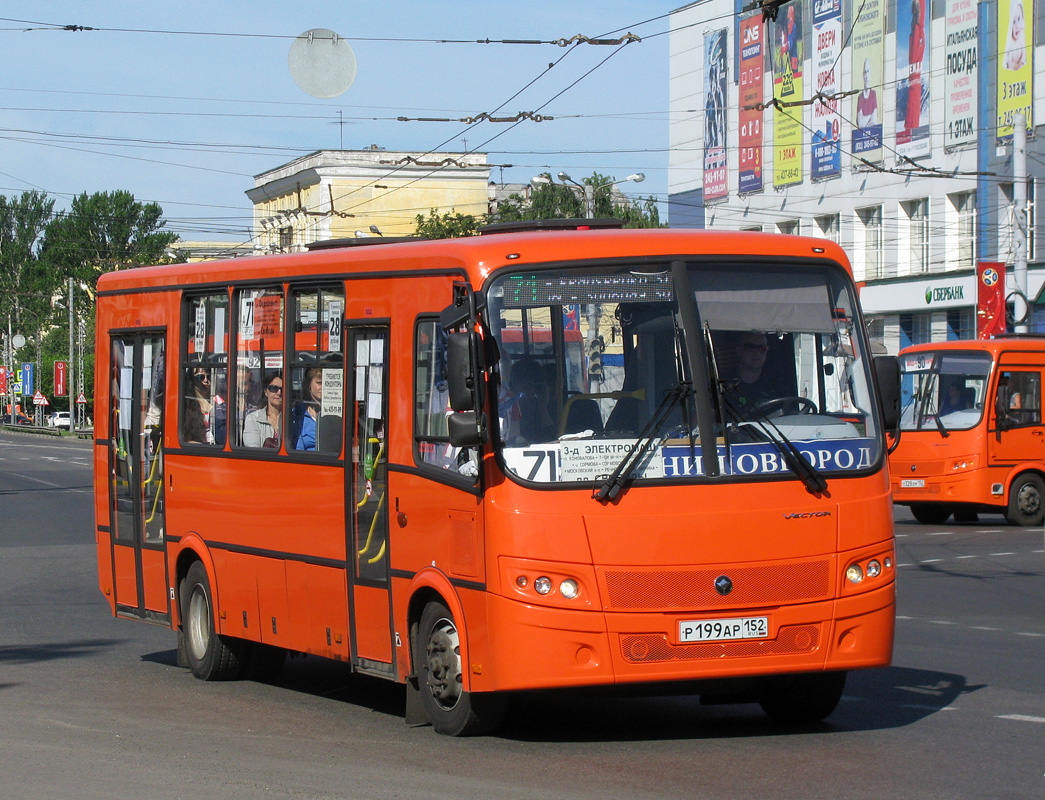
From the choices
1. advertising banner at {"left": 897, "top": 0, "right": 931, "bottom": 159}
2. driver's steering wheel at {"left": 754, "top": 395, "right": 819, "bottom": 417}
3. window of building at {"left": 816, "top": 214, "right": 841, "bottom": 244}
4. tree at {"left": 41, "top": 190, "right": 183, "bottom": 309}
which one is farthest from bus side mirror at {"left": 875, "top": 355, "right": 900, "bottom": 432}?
tree at {"left": 41, "top": 190, "right": 183, "bottom": 309}

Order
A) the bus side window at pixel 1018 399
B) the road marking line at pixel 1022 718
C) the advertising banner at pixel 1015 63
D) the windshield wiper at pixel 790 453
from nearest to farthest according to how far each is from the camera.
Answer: the windshield wiper at pixel 790 453
the road marking line at pixel 1022 718
the bus side window at pixel 1018 399
the advertising banner at pixel 1015 63

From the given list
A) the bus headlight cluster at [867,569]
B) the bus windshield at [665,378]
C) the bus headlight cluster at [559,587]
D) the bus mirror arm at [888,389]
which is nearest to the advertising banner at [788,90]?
the bus mirror arm at [888,389]

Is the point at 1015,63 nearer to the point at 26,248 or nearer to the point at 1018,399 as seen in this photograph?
the point at 1018,399

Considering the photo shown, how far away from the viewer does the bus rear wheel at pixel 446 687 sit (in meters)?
8.19

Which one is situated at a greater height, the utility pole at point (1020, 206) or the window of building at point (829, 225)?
the window of building at point (829, 225)

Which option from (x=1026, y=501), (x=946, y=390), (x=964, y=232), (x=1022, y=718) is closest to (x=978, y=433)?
(x=946, y=390)

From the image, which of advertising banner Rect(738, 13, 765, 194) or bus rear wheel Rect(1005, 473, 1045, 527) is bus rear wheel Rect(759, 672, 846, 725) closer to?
bus rear wheel Rect(1005, 473, 1045, 527)

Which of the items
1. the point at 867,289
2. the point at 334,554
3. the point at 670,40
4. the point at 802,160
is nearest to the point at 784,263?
the point at 334,554

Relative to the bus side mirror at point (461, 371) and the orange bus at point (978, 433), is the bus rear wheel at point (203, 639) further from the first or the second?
the orange bus at point (978, 433)

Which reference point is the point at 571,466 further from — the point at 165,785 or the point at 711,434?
the point at 165,785

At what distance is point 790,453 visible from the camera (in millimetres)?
8039

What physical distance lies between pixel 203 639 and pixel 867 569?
5134mm

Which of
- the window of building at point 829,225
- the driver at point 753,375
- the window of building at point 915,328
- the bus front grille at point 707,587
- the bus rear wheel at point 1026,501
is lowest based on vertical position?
the bus rear wheel at point 1026,501

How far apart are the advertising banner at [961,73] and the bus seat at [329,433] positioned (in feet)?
121
